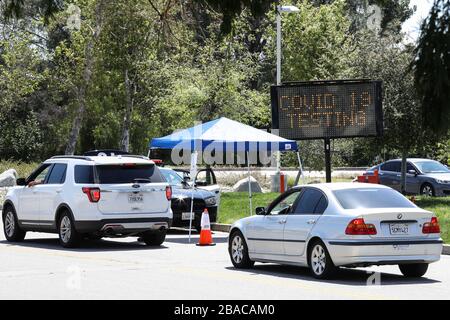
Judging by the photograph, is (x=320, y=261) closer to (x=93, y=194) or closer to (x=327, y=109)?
(x=93, y=194)

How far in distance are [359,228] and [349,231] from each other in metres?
0.15

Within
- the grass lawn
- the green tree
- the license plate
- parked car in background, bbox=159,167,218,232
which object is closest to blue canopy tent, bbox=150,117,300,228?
parked car in background, bbox=159,167,218,232

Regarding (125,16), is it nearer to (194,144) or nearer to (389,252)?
(194,144)

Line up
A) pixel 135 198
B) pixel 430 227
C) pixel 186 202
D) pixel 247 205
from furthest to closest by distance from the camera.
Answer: pixel 247 205, pixel 186 202, pixel 135 198, pixel 430 227

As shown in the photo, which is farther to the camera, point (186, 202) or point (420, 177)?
point (420, 177)

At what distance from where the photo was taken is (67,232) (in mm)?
20406

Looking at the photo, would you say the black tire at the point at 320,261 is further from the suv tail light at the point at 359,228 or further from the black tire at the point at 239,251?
the black tire at the point at 239,251

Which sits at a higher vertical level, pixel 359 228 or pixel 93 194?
pixel 93 194

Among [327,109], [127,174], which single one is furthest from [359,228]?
[327,109]

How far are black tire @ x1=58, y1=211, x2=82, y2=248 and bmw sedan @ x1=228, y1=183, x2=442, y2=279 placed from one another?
5.22 m

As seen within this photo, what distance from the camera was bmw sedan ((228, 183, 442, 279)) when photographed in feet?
47.6

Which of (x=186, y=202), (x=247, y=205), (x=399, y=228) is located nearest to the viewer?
(x=399, y=228)

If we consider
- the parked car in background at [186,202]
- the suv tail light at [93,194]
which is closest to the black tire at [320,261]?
the suv tail light at [93,194]
